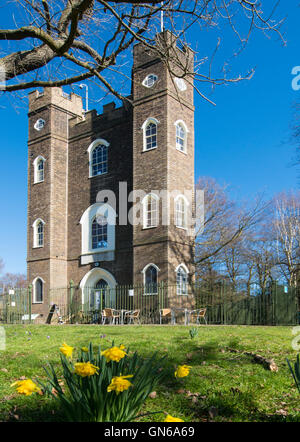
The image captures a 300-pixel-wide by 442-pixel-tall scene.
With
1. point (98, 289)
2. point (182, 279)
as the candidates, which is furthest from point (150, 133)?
point (98, 289)

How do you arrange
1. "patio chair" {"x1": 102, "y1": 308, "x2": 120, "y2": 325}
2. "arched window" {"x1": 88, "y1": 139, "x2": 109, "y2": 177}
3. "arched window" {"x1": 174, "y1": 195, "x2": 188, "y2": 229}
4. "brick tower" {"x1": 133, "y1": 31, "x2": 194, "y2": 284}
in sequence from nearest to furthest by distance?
1. "patio chair" {"x1": 102, "y1": 308, "x2": 120, "y2": 325}
2. "brick tower" {"x1": 133, "y1": 31, "x2": 194, "y2": 284}
3. "arched window" {"x1": 174, "y1": 195, "x2": 188, "y2": 229}
4. "arched window" {"x1": 88, "y1": 139, "x2": 109, "y2": 177}

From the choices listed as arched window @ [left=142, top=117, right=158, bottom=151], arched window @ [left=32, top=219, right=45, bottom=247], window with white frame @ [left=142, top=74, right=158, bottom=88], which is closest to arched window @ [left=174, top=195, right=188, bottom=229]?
arched window @ [left=142, top=117, right=158, bottom=151]

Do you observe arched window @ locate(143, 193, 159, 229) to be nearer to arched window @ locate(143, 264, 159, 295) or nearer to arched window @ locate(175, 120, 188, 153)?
arched window @ locate(143, 264, 159, 295)

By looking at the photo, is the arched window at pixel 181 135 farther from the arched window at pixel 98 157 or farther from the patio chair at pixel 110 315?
the patio chair at pixel 110 315

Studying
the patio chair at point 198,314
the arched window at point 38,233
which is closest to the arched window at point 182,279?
the patio chair at point 198,314

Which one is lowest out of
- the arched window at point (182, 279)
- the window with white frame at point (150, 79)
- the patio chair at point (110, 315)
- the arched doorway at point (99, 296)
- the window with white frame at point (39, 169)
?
the patio chair at point (110, 315)

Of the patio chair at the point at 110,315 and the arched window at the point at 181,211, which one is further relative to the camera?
the arched window at the point at 181,211

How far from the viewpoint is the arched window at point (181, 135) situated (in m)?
22.1

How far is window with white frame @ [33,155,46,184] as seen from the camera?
2758cm

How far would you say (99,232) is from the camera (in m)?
24.5

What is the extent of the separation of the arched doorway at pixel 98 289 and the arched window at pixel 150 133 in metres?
7.30

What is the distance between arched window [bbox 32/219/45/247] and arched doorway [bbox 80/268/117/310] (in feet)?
13.9
